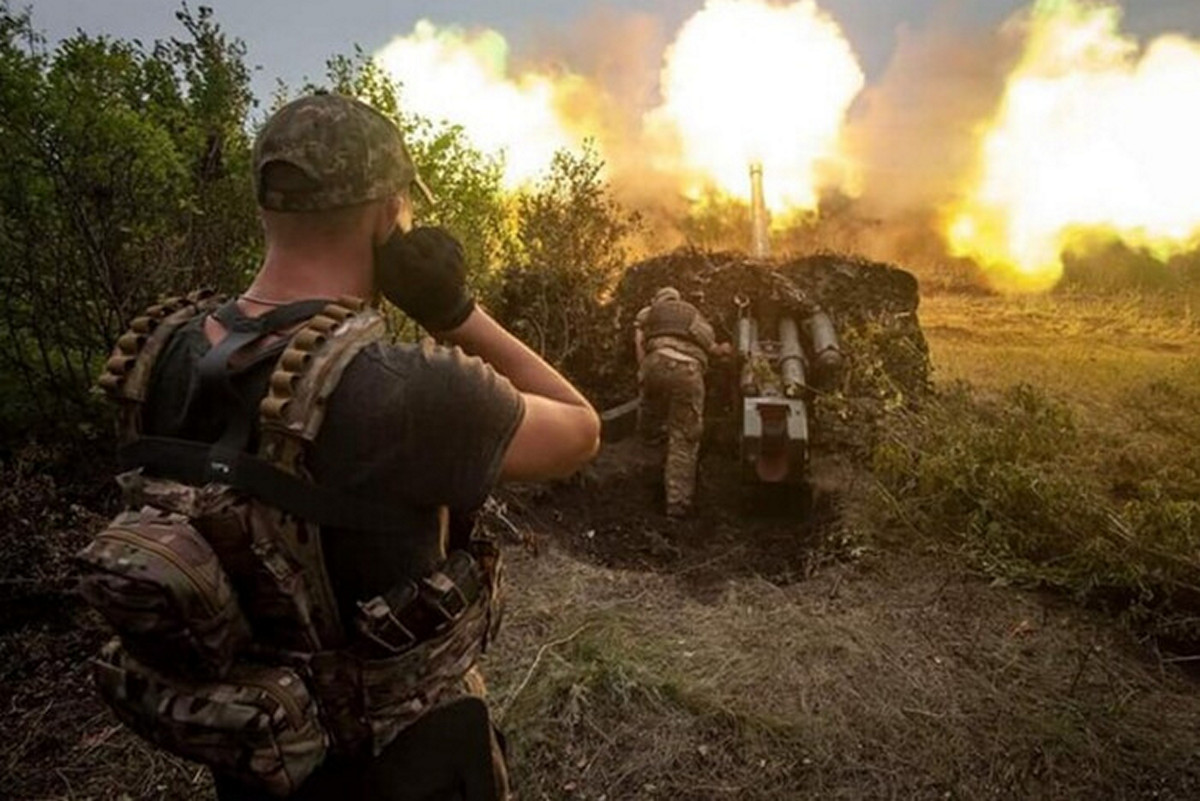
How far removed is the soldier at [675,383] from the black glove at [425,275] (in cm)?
526

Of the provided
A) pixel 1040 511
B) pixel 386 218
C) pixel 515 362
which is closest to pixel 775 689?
pixel 1040 511

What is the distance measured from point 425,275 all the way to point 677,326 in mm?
6115

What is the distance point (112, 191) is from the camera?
619 cm

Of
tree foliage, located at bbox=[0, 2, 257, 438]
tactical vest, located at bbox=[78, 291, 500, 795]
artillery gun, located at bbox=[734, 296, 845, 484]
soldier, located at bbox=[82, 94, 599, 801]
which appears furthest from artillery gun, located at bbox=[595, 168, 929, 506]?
tactical vest, located at bbox=[78, 291, 500, 795]

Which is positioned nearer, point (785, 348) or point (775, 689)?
point (775, 689)

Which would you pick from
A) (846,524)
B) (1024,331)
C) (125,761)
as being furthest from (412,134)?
(1024,331)

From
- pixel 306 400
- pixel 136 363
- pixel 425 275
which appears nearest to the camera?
pixel 306 400

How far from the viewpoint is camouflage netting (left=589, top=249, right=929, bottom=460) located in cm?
887

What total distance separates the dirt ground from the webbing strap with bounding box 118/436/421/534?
1.31 m

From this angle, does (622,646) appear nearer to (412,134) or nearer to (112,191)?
(112,191)

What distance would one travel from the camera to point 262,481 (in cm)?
162

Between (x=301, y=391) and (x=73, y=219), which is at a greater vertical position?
(x=73, y=219)

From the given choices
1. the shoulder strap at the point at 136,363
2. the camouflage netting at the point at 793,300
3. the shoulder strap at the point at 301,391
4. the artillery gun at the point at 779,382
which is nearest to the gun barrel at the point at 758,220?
the camouflage netting at the point at 793,300

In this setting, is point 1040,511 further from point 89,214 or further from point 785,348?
point 89,214
